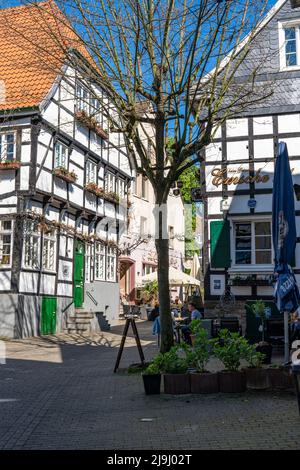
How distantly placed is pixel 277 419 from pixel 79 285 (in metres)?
16.3

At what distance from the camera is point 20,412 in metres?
7.29

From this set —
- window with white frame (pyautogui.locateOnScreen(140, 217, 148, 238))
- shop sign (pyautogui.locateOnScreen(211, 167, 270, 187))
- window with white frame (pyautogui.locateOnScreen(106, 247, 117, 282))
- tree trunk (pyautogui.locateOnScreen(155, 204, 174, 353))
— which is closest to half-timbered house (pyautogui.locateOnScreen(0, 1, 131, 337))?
window with white frame (pyautogui.locateOnScreen(106, 247, 117, 282))

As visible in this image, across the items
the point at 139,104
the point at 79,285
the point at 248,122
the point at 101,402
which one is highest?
the point at 248,122

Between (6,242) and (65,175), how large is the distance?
3321mm

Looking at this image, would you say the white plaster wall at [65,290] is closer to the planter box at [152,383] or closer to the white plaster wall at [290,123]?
the white plaster wall at [290,123]

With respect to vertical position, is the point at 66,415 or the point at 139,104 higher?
the point at 139,104

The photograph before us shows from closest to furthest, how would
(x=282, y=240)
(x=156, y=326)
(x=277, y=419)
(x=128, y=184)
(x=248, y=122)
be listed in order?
1. (x=277, y=419)
2. (x=282, y=240)
3. (x=156, y=326)
4. (x=248, y=122)
5. (x=128, y=184)

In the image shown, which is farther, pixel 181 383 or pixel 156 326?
pixel 156 326

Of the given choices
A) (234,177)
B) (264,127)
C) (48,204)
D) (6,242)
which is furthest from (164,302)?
(48,204)

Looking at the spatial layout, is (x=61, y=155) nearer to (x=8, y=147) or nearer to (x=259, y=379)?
(x=8, y=147)

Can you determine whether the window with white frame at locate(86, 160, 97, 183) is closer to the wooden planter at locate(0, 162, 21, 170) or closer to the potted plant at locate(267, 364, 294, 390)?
the wooden planter at locate(0, 162, 21, 170)

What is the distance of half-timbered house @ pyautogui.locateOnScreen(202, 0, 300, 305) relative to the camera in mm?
16203
